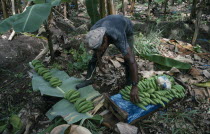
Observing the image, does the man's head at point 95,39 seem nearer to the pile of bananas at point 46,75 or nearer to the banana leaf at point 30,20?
the banana leaf at point 30,20

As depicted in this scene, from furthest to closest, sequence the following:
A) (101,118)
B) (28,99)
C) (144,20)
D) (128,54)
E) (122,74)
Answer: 1. (144,20)
2. (122,74)
3. (28,99)
4. (101,118)
5. (128,54)

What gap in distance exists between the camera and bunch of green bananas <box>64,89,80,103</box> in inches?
113

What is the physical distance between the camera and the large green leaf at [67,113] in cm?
250

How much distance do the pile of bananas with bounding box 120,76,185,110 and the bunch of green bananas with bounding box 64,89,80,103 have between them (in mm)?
786

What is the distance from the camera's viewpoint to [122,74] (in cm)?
400

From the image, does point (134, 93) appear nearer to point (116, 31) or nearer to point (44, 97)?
point (116, 31)

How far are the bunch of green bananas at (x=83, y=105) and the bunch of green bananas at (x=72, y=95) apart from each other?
0.11 metres

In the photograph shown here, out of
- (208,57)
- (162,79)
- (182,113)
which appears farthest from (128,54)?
(208,57)

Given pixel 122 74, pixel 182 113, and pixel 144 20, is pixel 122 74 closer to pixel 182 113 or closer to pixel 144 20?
pixel 182 113

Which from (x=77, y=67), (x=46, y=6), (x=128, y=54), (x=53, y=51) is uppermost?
(x=46, y=6)

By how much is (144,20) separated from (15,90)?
6.38 metres

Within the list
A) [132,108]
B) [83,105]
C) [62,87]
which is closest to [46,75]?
[62,87]

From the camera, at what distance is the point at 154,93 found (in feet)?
9.29

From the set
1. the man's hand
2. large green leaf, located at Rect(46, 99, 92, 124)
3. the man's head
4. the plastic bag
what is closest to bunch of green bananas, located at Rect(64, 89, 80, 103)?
large green leaf, located at Rect(46, 99, 92, 124)
